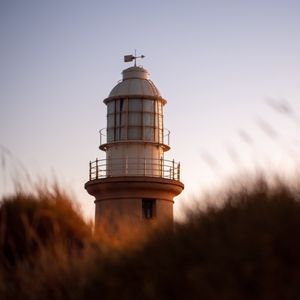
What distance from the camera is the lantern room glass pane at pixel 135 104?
66.4ft

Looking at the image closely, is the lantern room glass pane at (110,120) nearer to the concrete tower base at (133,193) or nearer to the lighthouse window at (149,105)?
the lighthouse window at (149,105)

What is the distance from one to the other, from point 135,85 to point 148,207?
389 centimetres

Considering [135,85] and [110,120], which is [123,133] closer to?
[110,120]

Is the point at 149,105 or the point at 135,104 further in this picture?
the point at 149,105

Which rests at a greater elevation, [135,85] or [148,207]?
[135,85]

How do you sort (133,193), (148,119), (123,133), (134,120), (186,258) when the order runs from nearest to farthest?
(186,258) → (133,193) → (123,133) → (134,120) → (148,119)

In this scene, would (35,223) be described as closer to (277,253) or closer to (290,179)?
(290,179)

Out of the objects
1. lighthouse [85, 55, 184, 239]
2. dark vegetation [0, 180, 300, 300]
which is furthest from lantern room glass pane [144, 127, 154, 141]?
dark vegetation [0, 180, 300, 300]

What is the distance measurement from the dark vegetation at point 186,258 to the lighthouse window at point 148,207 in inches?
509

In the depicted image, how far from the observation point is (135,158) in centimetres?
1973

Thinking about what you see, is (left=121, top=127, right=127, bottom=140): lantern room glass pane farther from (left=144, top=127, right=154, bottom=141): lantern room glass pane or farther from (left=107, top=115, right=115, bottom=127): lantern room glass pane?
(left=144, top=127, right=154, bottom=141): lantern room glass pane

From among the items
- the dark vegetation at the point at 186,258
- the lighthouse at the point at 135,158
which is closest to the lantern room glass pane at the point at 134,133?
the lighthouse at the point at 135,158

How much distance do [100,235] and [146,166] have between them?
41.3ft

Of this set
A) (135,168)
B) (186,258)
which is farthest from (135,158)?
(186,258)
